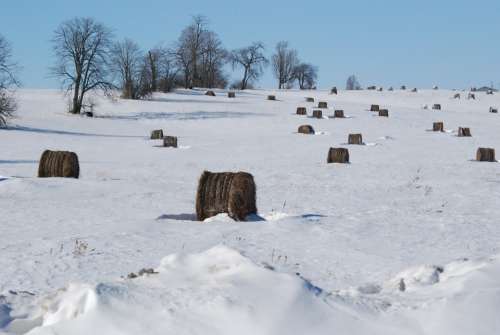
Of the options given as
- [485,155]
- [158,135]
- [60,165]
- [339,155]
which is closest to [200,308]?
[60,165]

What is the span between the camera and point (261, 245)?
8.84 metres

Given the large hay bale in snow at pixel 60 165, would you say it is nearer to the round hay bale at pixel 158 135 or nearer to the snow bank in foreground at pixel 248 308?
the snow bank in foreground at pixel 248 308

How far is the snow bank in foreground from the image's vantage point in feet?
13.5

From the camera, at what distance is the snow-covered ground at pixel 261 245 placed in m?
4.31

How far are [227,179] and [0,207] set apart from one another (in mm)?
3873

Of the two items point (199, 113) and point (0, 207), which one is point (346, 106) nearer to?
point (199, 113)

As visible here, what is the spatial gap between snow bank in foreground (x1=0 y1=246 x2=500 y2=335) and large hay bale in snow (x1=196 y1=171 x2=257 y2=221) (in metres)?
5.77

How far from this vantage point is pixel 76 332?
4074 millimetres

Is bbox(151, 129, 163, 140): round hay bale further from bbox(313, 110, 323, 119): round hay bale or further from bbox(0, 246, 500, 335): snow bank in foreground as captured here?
bbox(0, 246, 500, 335): snow bank in foreground

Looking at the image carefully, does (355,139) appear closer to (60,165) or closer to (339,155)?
(339,155)

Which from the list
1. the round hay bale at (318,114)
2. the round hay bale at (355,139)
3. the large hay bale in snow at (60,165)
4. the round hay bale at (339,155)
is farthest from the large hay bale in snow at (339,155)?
the round hay bale at (318,114)

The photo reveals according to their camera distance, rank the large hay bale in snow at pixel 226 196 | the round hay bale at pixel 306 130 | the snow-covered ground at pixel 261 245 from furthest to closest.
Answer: the round hay bale at pixel 306 130, the large hay bale in snow at pixel 226 196, the snow-covered ground at pixel 261 245

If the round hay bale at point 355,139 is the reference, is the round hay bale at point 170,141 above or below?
below

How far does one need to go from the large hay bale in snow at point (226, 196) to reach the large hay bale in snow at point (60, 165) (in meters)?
6.67
